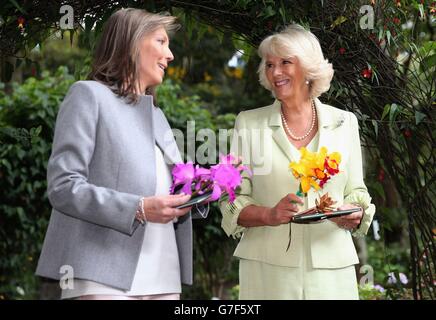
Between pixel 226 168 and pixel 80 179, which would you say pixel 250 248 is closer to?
pixel 226 168

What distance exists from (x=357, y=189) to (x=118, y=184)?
1029mm

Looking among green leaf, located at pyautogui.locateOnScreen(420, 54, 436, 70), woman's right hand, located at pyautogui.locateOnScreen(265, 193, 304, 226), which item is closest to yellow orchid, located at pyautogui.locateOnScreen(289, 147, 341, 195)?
woman's right hand, located at pyautogui.locateOnScreen(265, 193, 304, 226)

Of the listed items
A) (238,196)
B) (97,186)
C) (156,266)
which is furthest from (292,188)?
(97,186)

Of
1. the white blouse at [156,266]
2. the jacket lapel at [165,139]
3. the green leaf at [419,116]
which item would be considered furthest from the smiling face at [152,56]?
the green leaf at [419,116]

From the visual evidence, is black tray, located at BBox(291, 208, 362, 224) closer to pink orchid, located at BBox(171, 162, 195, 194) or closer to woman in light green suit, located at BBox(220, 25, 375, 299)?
woman in light green suit, located at BBox(220, 25, 375, 299)

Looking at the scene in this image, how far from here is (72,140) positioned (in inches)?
96.5

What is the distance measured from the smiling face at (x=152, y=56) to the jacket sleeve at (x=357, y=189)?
854 mm

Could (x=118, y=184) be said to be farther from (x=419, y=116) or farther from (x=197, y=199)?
(x=419, y=116)

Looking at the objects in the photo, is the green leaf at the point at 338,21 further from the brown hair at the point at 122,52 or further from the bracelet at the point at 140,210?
the bracelet at the point at 140,210

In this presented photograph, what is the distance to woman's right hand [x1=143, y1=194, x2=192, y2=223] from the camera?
95.0 inches

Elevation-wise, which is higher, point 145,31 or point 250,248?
point 145,31

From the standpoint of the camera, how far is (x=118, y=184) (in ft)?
8.38
